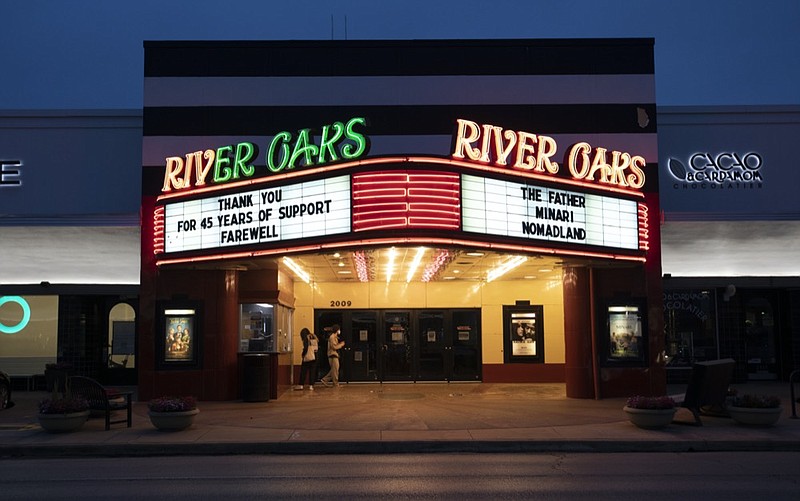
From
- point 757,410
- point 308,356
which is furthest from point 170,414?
point 757,410

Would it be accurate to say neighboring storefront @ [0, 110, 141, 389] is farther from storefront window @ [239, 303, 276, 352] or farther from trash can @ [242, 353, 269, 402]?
trash can @ [242, 353, 269, 402]

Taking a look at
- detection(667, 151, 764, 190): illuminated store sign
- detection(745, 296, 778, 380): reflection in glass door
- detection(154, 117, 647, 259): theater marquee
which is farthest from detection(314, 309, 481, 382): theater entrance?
detection(745, 296, 778, 380): reflection in glass door

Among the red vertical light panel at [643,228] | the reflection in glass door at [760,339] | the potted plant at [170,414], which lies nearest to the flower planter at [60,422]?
the potted plant at [170,414]

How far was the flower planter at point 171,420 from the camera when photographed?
1484 centimetres

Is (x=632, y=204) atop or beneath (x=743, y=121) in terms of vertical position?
beneath

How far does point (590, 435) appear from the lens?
14344 mm

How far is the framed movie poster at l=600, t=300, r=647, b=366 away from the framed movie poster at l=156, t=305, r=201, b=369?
10605 millimetres

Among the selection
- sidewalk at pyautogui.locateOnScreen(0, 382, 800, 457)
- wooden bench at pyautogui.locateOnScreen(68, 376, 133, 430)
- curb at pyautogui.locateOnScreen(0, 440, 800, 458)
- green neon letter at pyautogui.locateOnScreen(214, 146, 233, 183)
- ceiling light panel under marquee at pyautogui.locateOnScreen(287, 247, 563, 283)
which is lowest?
curb at pyautogui.locateOnScreen(0, 440, 800, 458)

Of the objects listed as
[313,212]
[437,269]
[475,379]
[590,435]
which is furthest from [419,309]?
[590,435]

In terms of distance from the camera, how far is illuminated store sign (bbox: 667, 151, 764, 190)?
22.0 metres

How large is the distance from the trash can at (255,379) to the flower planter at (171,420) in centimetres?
515

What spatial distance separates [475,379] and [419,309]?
2963 millimetres

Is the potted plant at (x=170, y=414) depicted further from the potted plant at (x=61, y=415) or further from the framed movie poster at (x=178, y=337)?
the framed movie poster at (x=178, y=337)

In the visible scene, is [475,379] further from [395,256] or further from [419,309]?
[395,256]
